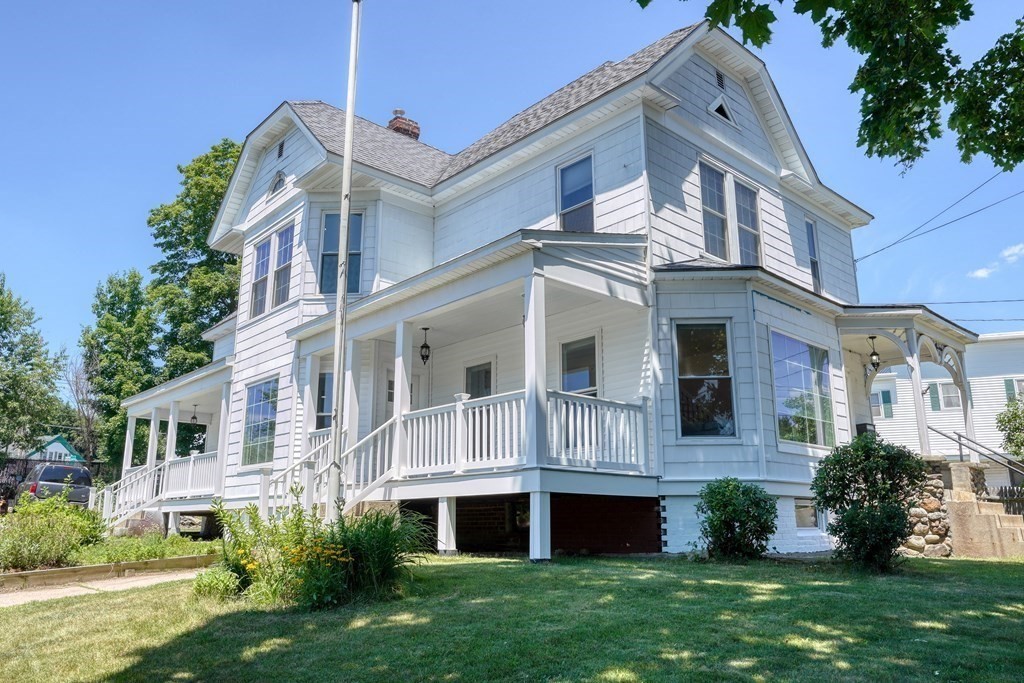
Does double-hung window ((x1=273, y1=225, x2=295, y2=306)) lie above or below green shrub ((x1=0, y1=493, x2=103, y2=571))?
above

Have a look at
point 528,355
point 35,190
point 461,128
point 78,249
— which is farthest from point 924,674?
point 78,249

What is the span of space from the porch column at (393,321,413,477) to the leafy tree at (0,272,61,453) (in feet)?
78.5

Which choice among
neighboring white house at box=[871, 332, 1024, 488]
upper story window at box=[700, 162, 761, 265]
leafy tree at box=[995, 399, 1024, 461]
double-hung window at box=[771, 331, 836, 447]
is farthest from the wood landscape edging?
neighboring white house at box=[871, 332, 1024, 488]

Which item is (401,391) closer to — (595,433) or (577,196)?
(595,433)

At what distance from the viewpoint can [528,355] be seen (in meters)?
9.72

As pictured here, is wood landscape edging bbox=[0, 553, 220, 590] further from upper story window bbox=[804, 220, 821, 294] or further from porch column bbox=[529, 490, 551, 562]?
upper story window bbox=[804, 220, 821, 294]

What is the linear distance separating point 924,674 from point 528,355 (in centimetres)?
617

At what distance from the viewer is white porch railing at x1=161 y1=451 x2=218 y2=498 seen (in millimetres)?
17281

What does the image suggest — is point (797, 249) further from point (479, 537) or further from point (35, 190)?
point (35, 190)

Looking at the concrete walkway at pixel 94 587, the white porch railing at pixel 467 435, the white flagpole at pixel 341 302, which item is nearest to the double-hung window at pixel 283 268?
the white flagpole at pixel 341 302

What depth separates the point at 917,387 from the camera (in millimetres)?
13117

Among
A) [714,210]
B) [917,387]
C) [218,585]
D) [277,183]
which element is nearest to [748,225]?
[714,210]

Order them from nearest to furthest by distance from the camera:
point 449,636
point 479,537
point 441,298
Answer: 1. point 449,636
2. point 441,298
3. point 479,537

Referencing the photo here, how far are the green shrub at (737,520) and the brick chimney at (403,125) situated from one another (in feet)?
47.4
